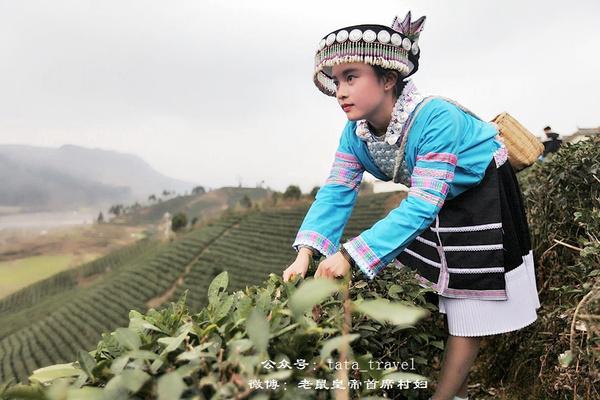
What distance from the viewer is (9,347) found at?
34312 mm

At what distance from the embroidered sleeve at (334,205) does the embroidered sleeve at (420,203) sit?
0.32 meters

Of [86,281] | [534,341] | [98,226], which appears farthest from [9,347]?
[98,226]

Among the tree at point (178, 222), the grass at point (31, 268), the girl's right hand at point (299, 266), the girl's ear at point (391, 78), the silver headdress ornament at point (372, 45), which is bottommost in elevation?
the grass at point (31, 268)

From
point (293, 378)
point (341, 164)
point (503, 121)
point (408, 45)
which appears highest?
point (408, 45)

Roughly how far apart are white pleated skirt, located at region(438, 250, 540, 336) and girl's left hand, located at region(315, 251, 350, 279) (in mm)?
523

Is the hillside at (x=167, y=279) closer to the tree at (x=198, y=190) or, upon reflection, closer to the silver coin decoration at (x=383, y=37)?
the silver coin decoration at (x=383, y=37)

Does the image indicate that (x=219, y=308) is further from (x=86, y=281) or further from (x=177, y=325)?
(x=86, y=281)

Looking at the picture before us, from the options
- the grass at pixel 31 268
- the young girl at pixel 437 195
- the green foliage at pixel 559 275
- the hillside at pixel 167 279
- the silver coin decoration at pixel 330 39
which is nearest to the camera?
the young girl at pixel 437 195

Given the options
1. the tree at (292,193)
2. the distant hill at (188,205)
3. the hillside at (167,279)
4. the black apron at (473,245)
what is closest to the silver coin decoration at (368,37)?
the black apron at (473,245)

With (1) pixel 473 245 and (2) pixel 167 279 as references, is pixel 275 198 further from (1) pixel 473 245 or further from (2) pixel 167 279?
(1) pixel 473 245

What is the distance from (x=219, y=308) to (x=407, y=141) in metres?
0.97

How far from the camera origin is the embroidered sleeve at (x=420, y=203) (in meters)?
1.50

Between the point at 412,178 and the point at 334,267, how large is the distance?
43 centimetres

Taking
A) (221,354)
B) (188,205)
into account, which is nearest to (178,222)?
(221,354)
